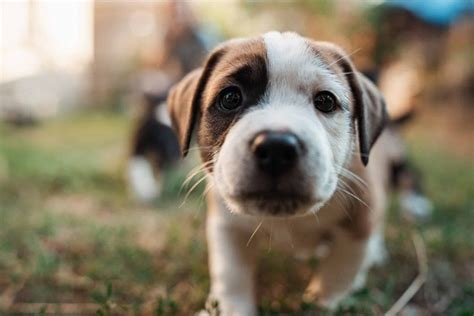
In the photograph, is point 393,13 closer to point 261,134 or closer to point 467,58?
point 467,58

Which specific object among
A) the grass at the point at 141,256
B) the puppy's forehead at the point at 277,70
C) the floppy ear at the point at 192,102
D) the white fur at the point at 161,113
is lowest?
the grass at the point at 141,256

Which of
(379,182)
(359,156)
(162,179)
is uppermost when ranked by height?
(359,156)

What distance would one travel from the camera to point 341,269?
2869mm

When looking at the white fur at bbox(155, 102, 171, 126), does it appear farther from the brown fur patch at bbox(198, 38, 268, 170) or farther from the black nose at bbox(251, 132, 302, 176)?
the black nose at bbox(251, 132, 302, 176)

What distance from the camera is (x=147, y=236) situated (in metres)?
4.13

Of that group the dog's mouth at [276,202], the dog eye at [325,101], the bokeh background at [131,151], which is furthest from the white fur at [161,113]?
the dog's mouth at [276,202]

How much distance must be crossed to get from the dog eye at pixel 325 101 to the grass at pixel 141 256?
884 millimetres

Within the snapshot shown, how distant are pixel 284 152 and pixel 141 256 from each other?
170cm

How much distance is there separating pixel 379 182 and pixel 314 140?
1589mm

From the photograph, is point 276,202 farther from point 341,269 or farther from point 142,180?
point 142,180

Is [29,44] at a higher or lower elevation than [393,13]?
lower

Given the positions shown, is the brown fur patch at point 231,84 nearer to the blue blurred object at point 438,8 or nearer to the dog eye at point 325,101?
the dog eye at point 325,101

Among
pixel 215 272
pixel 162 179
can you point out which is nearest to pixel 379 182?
pixel 215 272

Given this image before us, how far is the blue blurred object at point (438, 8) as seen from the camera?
10.9m
